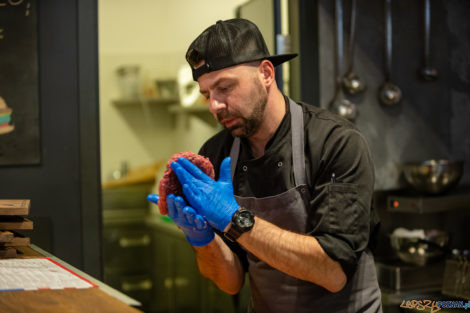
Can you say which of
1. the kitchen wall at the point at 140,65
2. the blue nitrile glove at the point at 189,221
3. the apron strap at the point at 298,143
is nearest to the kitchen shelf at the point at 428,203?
the apron strap at the point at 298,143

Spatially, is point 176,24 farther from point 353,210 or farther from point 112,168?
point 353,210

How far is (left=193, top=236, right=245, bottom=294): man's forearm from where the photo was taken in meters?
1.74

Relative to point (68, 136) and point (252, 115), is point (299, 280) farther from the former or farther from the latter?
point (68, 136)

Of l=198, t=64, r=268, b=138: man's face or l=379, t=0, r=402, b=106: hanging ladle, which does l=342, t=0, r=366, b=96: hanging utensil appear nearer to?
l=379, t=0, r=402, b=106: hanging ladle

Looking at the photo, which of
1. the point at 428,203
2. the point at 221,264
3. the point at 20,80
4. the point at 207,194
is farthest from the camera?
the point at 428,203

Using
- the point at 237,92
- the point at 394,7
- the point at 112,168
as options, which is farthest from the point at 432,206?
the point at 112,168

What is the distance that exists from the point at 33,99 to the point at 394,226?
73.2 inches

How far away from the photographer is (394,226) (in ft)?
9.25

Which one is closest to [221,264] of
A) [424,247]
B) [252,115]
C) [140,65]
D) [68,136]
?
[252,115]

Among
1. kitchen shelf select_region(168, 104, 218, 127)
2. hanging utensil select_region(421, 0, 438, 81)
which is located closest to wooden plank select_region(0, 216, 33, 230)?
hanging utensil select_region(421, 0, 438, 81)

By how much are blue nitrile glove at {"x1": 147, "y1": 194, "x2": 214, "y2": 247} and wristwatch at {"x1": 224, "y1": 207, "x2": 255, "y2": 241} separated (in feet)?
0.27

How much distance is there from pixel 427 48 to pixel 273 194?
157 cm

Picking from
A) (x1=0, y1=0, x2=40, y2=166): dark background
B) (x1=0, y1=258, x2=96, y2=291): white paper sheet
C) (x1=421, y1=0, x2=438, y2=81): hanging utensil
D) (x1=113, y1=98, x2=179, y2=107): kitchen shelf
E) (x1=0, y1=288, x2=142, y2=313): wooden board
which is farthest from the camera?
(x1=113, y1=98, x2=179, y2=107): kitchen shelf

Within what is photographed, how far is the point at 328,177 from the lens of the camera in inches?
62.1
